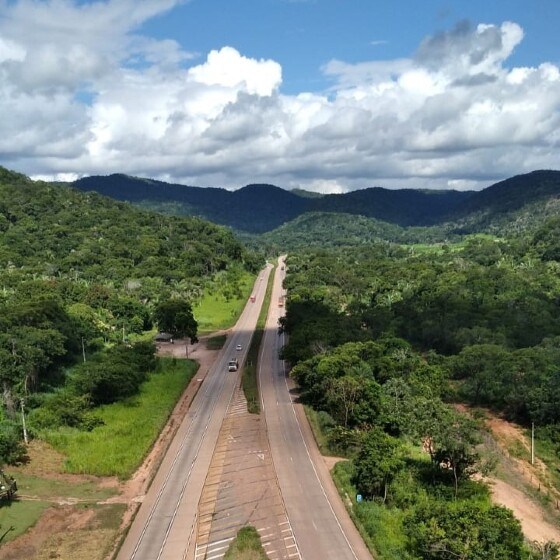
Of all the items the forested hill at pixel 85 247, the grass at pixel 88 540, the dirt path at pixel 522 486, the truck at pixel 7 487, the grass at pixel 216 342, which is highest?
the forested hill at pixel 85 247

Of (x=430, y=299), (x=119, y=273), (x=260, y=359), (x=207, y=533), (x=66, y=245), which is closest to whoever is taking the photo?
(x=207, y=533)

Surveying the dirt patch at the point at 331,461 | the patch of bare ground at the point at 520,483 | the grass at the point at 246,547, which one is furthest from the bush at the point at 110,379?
the patch of bare ground at the point at 520,483

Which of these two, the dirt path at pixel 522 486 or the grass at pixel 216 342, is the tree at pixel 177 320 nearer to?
the grass at pixel 216 342

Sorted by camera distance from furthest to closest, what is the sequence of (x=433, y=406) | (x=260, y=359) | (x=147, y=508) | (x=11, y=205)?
(x=11, y=205), (x=260, y=359), (x=433, y=406), (x=147, y=508)

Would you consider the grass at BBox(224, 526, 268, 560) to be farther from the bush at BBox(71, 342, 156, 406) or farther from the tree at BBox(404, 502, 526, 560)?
the bush at BBox(71, 342, 156, 406)

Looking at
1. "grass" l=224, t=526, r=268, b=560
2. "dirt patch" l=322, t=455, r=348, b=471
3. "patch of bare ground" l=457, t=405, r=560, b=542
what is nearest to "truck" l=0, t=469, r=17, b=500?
"grass" l=224, t=526, r=268, b=560

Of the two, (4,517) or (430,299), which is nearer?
(4,517)

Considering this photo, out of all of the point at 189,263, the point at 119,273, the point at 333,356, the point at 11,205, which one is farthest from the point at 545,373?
the point at 11,205

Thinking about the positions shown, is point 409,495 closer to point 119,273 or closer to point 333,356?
point 333,356
